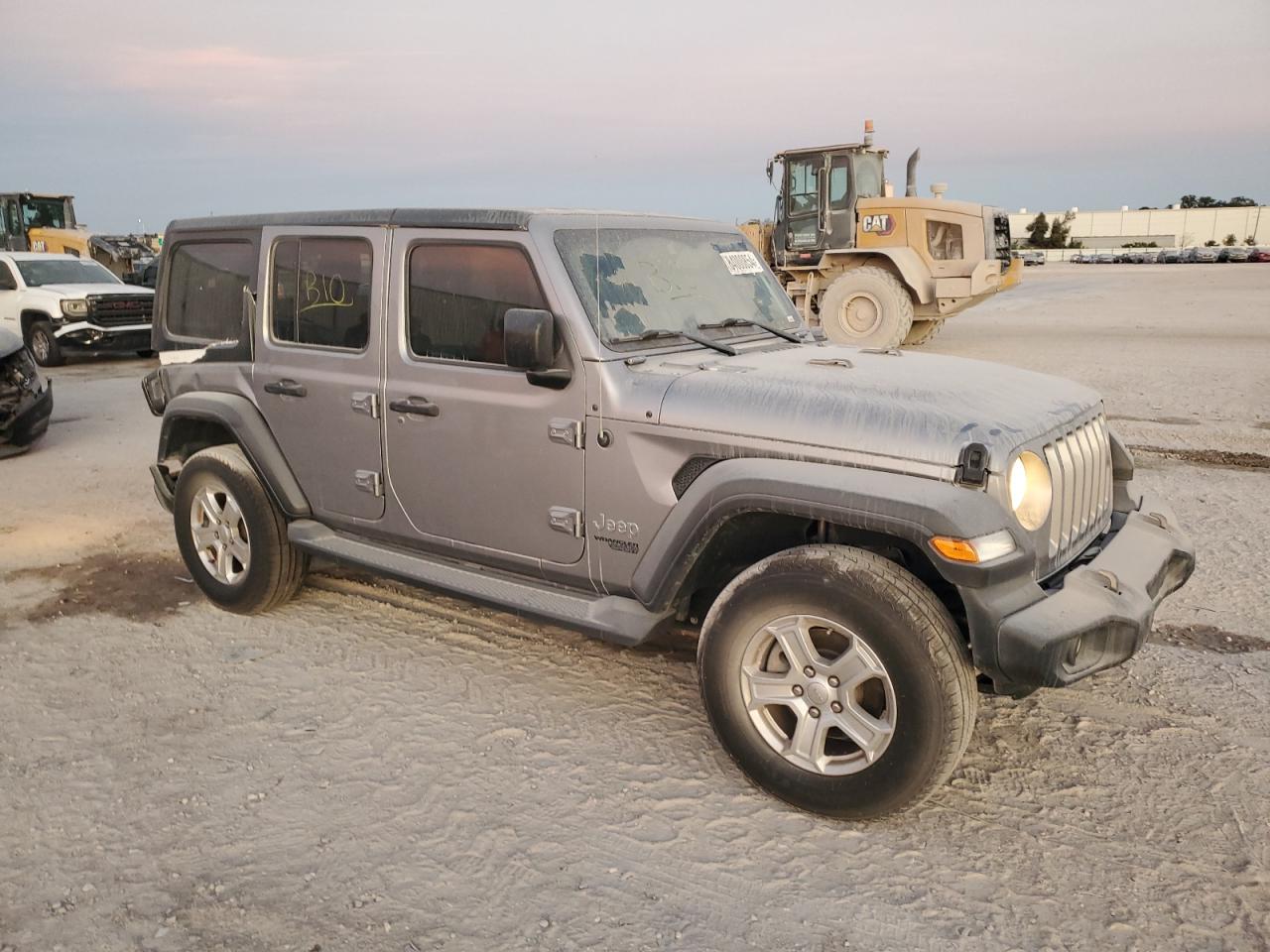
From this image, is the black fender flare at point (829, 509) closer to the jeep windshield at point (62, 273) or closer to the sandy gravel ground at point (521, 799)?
the sandy gravel ground at point (521, 799)

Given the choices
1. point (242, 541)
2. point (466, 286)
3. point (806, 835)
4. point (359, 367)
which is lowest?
point (806, 835)

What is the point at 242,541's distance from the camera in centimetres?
503

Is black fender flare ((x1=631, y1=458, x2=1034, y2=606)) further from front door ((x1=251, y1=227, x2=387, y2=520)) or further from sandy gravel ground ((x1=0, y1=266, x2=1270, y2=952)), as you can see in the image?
Result: front door ((x1=251, y1=227, x2=387, y2=520))

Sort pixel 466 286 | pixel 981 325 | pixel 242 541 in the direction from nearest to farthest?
pixel 466 286 < pixel 242 541 < pixel 981 325

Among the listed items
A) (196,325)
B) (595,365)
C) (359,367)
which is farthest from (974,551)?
(196,325)

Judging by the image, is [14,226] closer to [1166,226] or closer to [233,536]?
[233,536]

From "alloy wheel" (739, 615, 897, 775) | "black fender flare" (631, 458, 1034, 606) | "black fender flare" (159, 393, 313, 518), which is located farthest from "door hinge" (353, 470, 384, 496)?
"alloy wheel" (739, 615, 897, 775)

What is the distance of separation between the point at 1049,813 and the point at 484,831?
6.11 feet

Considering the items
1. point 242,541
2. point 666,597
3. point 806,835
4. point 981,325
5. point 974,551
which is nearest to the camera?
point 974,551

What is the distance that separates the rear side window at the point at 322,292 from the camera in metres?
4.43

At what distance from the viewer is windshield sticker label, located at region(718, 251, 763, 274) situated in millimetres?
4594

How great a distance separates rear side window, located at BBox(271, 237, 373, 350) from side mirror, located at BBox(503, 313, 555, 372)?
3.52 ft

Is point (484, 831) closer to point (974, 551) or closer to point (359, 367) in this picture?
point (974, 551)

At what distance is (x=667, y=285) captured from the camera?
4.20 m
